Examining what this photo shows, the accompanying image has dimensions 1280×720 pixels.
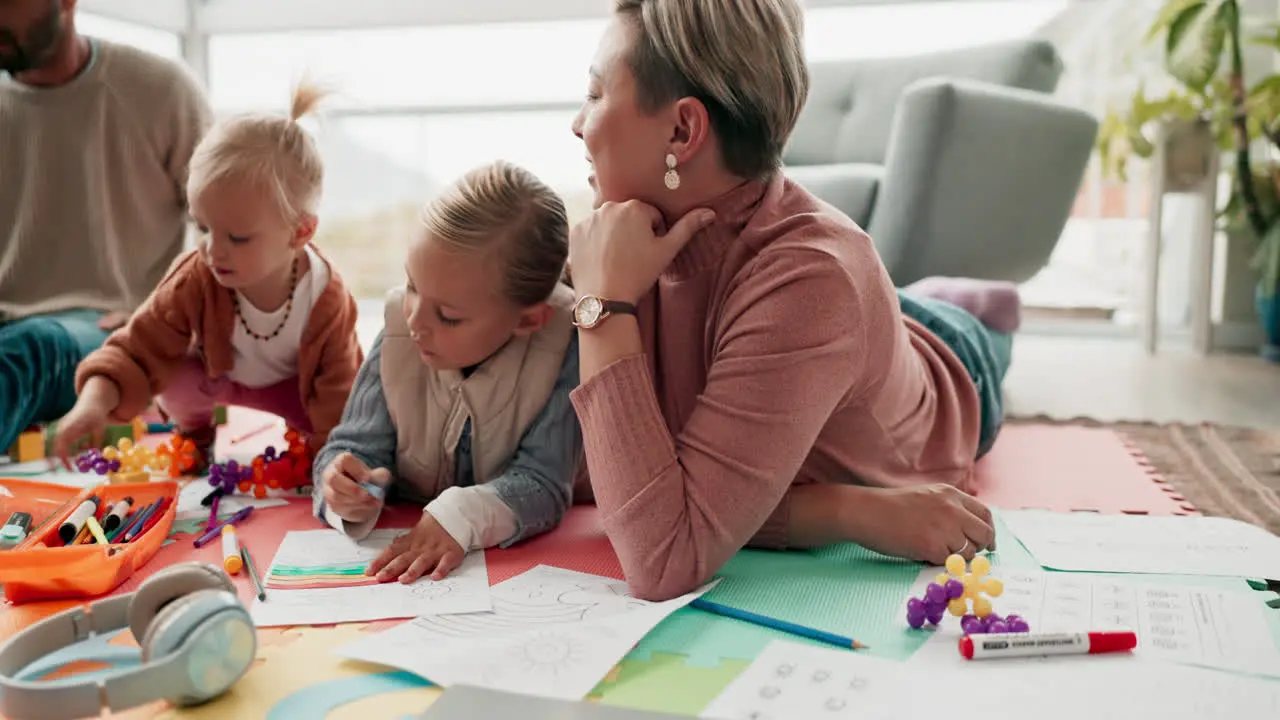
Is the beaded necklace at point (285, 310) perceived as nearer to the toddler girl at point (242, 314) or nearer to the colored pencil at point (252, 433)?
the toddler girl at point (242, 314)

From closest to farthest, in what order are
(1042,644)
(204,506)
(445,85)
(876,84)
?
(1042,644)
(204,506)
(876,84)
(445,85)

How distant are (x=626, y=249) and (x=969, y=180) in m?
1.60

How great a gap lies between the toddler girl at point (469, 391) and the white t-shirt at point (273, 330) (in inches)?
10.6

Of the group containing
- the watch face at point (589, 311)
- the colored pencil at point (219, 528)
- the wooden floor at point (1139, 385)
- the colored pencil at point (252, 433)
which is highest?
the watch face at point (589, 311)

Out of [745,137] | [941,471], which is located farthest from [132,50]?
[941,471]

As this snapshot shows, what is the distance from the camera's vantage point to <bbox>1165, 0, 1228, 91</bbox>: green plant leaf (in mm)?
2977

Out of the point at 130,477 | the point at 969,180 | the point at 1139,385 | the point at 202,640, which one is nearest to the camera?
the point at 202,640

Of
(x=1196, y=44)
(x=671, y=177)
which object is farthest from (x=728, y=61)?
(x=1196, y=44)

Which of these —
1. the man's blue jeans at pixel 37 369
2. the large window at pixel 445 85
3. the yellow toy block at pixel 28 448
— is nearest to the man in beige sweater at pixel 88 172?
the man's blue jeans at pixel 37 369

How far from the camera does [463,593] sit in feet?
3.53

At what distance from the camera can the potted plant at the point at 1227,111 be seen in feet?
9.84

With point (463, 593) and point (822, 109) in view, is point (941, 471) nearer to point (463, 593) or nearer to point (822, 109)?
point (463, 593)

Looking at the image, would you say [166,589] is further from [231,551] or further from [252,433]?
[252,433]

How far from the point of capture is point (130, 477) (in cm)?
154
